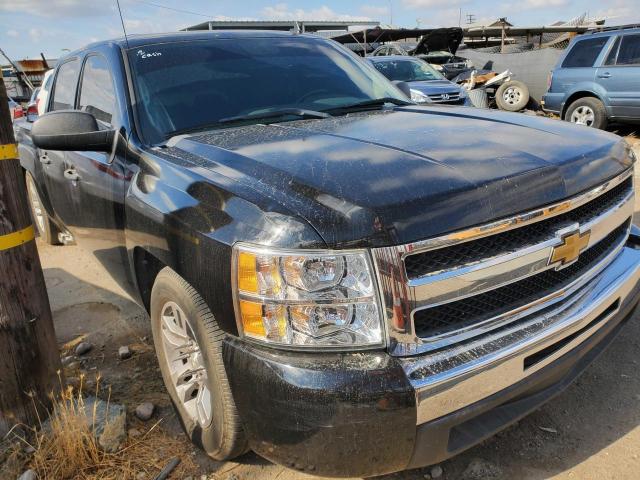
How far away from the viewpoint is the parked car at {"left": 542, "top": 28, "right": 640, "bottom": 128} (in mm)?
9203

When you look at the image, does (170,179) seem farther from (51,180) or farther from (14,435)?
(51,180)

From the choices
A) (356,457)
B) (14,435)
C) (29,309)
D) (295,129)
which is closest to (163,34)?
(295,129)

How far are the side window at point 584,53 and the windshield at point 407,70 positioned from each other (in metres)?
2.78

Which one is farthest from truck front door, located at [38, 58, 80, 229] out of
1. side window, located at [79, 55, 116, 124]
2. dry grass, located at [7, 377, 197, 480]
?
dry grass, located at [7, 377, 197, 480]

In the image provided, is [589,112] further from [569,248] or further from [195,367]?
[195,367]

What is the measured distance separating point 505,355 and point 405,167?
2.30 ft

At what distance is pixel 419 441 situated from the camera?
1.63 meters

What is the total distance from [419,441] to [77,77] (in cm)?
324

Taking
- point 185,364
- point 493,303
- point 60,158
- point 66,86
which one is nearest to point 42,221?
point 66,86

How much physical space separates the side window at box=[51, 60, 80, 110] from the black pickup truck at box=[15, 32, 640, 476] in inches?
50.3

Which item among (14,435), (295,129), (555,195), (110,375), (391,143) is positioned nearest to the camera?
(555,195)

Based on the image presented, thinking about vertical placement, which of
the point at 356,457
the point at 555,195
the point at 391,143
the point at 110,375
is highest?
the point at 391,143

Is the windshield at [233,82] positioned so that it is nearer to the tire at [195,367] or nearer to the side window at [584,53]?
the tire at [195,367]

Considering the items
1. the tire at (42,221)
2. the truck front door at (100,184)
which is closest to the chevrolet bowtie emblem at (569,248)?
the truck front door at (100,184)
